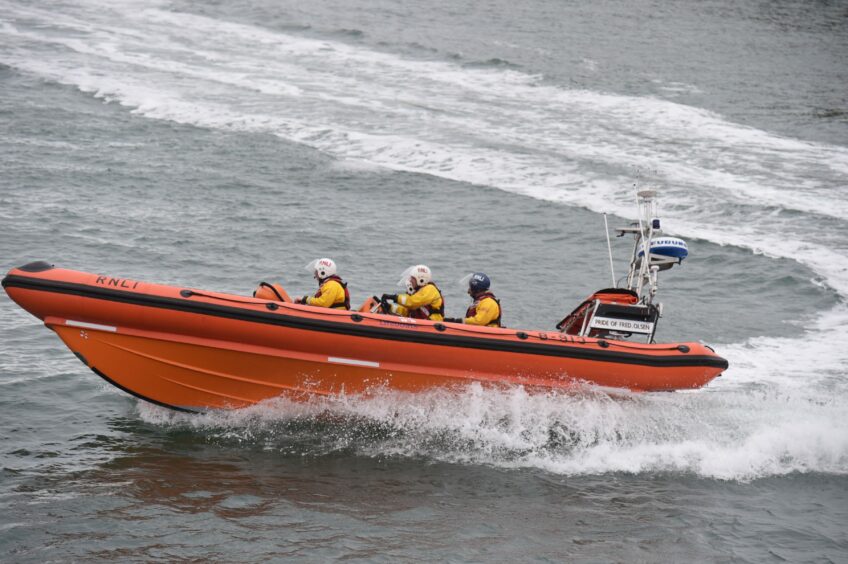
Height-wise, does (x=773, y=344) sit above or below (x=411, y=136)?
below

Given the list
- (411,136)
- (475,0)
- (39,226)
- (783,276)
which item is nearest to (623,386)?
(783,276)

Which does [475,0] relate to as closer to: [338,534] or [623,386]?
[623,386]

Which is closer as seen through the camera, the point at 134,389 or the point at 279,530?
the point at 279,530

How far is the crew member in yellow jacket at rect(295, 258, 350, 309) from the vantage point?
8555 millimetres

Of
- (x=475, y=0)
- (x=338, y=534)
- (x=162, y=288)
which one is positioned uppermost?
(x=475, y=0)

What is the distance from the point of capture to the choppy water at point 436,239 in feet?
24.1

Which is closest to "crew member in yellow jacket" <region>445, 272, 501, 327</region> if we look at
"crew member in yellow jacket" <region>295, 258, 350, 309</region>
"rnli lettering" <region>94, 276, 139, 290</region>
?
"crew member in yellow jacket" <region>295, 258, 350, 309</region>

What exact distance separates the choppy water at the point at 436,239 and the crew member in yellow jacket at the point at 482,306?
29.5 inches

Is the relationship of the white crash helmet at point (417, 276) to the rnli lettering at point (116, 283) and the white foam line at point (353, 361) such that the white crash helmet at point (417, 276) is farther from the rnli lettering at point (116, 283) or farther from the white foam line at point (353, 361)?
the rnli lettering at point (116, 283)

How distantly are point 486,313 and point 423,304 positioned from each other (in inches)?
23.6

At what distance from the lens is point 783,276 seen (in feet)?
44.8

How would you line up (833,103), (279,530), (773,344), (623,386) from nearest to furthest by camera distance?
1. (279,530)
2. (623,386)
3. (773,344)
4. (833,103)

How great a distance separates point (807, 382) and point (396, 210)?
739 centimetres

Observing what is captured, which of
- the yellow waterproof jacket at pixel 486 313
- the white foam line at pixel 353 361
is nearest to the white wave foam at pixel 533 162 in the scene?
the white foam line at pixel 353 361
